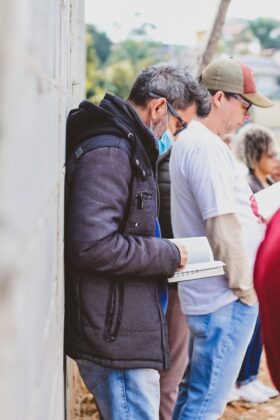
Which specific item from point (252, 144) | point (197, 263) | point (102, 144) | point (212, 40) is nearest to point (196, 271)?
point (197, 263)

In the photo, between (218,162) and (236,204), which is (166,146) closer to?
Result: (218,162)

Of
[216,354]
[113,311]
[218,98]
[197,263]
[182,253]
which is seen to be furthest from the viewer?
[218,98]

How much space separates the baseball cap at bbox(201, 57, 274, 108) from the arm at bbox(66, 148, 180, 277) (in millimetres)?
1331

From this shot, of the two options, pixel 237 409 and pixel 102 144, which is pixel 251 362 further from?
pixel 102 144

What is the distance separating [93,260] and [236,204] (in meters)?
1.17

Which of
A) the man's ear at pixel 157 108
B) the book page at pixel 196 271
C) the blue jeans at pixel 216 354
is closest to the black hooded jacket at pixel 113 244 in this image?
the book page at pixel 196 271

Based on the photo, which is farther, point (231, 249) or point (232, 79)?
point (232, 79)

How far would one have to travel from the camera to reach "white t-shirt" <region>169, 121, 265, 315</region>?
119 inches

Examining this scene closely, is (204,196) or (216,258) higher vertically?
(204,196)

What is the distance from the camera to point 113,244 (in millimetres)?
2252

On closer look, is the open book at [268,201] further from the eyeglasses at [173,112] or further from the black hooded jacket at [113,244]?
the black hooded jacket at [113,244]

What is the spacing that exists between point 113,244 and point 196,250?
0.52 metres

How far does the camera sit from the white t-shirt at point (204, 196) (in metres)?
3.02

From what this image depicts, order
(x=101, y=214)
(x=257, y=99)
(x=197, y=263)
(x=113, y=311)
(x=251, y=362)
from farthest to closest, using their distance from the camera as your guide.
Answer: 1. (x=251, y=362)
2. (x=257, y=99)
3. (x=197, y=263)
4. (x=113, y=311)
5. (x=101, y=214)
